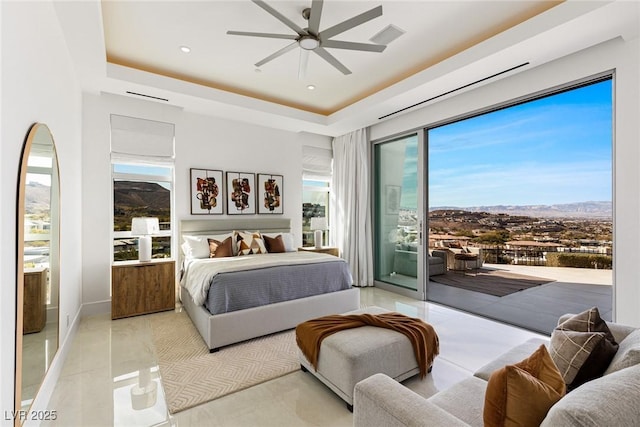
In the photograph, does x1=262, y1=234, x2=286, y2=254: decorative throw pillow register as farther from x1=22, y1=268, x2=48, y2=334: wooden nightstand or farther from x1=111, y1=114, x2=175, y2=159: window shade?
x1=22, y1=268, x2=48, y2=334: wooden nightstand

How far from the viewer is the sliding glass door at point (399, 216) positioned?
462 cm

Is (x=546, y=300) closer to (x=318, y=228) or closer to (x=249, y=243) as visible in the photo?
(x=318, y=228)

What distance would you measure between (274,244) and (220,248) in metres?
0.83

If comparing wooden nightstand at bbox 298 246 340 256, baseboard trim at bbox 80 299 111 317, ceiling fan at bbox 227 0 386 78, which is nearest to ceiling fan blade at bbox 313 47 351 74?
ceiling fan at bbox 227 0 386 78

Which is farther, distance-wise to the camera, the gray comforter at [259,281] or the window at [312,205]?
the window at [312,205]

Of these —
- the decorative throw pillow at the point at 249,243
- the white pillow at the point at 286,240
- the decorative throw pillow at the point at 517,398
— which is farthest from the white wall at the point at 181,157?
the decorative throw pillow at the point at 517,398

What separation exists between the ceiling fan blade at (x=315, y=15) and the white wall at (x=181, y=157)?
9.02ft

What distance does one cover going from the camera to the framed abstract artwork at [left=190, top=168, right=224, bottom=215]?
4582 mm

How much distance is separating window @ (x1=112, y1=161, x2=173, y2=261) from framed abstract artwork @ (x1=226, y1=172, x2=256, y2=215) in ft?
2.86

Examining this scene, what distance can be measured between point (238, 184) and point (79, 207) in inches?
82.2

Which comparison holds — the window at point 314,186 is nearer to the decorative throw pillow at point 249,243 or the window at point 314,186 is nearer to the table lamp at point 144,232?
the decorative throw pillow at point 249,243

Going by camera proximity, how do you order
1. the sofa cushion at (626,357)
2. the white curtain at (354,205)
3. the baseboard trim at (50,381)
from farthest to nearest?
1. the white curtain at (354,205)
2. the baseboard trim at (50,381)
3. the sofa cushion at (626,357)

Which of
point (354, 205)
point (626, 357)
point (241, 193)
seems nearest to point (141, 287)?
point (241, 193)

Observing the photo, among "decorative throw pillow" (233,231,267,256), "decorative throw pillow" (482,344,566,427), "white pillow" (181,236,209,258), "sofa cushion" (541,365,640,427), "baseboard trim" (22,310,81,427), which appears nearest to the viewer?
"sofa cushion" (541,365,640,427)
